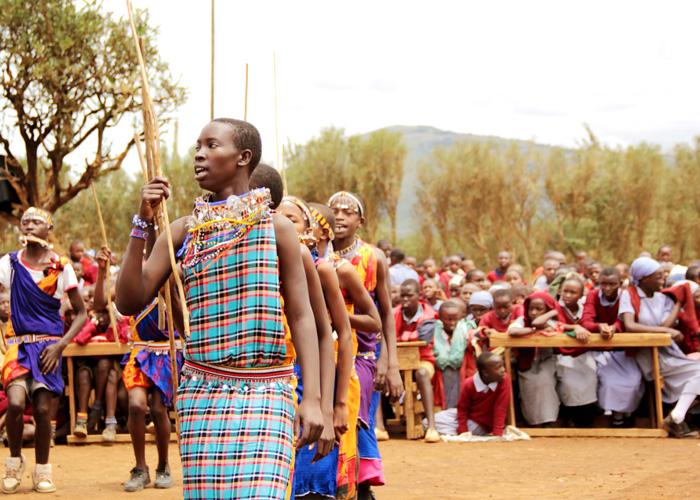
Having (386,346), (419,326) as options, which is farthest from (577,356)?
(386,346)

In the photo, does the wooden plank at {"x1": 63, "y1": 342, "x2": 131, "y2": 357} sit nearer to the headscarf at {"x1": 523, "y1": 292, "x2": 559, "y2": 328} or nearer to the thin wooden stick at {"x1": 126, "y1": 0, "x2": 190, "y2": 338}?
the headscarf at {"x1": 523, "y1": 292, "x2": 559, "y2": 328}

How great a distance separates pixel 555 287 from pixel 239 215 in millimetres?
8442

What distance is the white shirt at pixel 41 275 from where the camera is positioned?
6.71 metres

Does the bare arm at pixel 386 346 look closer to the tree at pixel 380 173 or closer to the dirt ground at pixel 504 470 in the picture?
the dirt ground at pixel 504 470

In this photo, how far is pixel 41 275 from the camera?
673 centimetres

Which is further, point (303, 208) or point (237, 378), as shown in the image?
point (303, 208)

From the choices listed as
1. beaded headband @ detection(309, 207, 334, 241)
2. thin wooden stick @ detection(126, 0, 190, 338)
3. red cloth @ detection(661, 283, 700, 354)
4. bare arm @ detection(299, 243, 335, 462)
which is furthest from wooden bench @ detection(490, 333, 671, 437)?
thin wooden stick @ detection(126, 0, 190, 338)

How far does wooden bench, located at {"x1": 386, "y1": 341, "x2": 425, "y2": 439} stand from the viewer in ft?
31.3

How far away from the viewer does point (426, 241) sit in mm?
41875

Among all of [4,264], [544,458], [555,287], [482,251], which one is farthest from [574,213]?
[4,264]

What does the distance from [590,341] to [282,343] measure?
6.95 meters

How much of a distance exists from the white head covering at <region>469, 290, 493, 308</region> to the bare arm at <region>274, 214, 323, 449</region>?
7.59 m

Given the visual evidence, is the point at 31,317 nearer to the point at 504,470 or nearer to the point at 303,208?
the point at 303,208

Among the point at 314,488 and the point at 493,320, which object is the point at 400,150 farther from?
the point at 314,488
